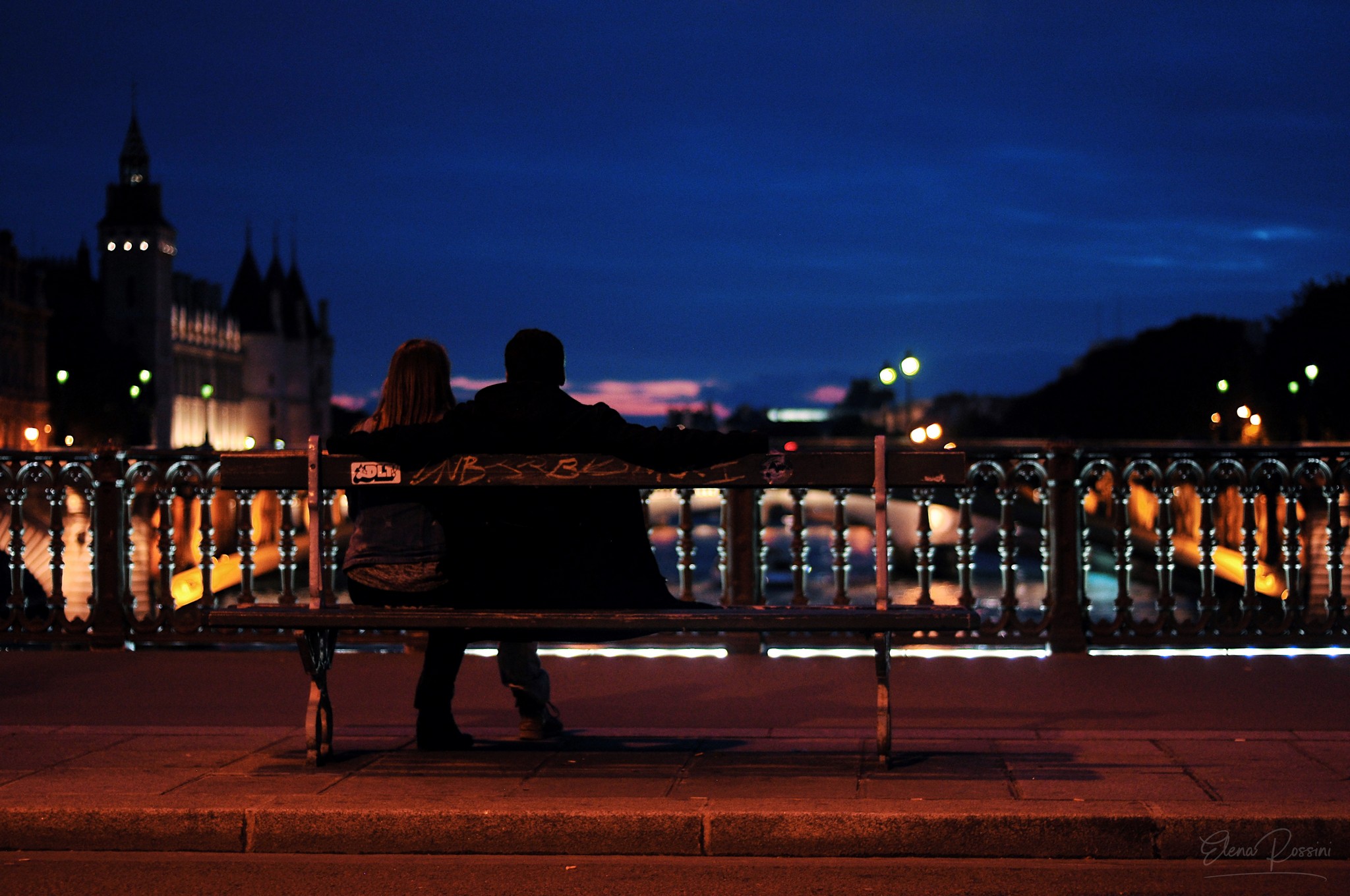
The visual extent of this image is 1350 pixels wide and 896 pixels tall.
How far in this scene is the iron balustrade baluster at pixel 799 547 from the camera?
939cm

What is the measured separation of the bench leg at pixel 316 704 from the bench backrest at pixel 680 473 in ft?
1.74

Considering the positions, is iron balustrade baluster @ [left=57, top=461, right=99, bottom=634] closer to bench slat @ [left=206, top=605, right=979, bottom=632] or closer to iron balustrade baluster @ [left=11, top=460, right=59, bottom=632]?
iron balustrade baluster @ [left=11, top=460, right=59, bottom=632]

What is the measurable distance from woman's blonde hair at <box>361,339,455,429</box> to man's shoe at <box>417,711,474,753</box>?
1152mm

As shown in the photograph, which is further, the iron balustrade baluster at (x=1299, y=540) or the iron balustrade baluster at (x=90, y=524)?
the iron balustrade baluster at (x=90, y=524)

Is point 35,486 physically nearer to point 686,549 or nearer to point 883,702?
point 686,549

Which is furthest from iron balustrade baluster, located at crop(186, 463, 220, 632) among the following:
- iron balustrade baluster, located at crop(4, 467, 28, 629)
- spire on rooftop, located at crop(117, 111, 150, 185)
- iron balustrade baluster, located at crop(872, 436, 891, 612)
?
spire on rooftop, located at crop(117, 111, 150, 185)

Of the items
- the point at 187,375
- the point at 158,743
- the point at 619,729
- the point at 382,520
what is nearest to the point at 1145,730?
the point at 619,729

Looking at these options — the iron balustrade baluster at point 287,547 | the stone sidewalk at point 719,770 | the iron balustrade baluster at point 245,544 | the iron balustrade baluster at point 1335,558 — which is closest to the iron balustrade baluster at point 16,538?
the iron balustrade baluster at point 245,544

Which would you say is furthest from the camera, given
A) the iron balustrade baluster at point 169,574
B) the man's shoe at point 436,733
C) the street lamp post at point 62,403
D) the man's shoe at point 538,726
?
the street lamp post at point 62,403

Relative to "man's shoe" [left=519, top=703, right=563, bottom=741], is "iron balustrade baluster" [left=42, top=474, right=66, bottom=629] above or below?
above

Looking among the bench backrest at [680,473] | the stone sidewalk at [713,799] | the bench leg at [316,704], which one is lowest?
the stone sidewalk at [713,799]

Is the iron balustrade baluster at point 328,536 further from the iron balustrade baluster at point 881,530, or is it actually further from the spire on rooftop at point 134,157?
the spire on rooftop at point 134,157

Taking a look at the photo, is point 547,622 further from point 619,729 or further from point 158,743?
point 158,743

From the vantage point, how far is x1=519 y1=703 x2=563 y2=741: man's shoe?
6539 mm
